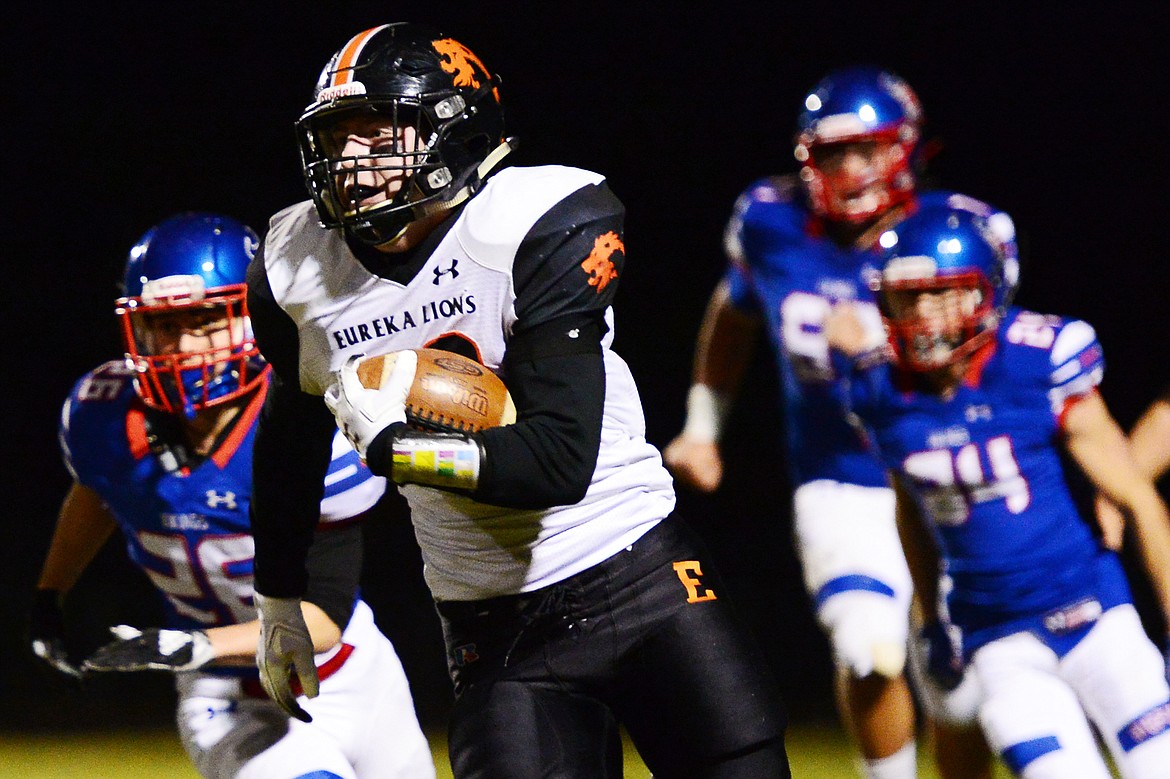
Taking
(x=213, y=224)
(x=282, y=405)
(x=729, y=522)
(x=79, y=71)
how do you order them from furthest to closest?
(x=79, y=71), (x=729, y=522), (x=213, y=224), (x=282, y=405)

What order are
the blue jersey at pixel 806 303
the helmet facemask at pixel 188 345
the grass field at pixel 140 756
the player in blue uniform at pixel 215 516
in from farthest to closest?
1. the grass field at pixel 140 756
2. the blue jersey at pixel 806 303
3. the helmet facemask at pixel 188 345
4. the player in blue uniform at pixel 215 516

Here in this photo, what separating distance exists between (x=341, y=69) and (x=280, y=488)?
63 centimetres

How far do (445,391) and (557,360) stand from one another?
15cm

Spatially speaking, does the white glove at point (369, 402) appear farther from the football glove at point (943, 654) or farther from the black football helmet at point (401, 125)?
the football glove at point (943, 654)

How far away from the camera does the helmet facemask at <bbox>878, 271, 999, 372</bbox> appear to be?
3059mm

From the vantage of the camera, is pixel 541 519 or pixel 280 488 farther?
pixel 280 488

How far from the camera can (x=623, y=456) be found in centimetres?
216

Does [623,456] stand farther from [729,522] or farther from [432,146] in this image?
[729,522]

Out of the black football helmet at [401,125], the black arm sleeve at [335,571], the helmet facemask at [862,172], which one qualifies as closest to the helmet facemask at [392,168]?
the black football helmet at [401,125]

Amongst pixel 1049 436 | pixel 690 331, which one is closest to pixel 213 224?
pixel 1049 436

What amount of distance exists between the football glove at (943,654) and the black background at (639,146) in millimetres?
1989

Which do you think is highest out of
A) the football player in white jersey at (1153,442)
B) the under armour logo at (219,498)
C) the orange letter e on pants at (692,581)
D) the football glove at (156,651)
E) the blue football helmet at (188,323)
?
the blue football helmet at (188,323)

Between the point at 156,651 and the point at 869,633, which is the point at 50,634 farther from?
the point at 869,633

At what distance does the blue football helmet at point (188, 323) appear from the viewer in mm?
2818
